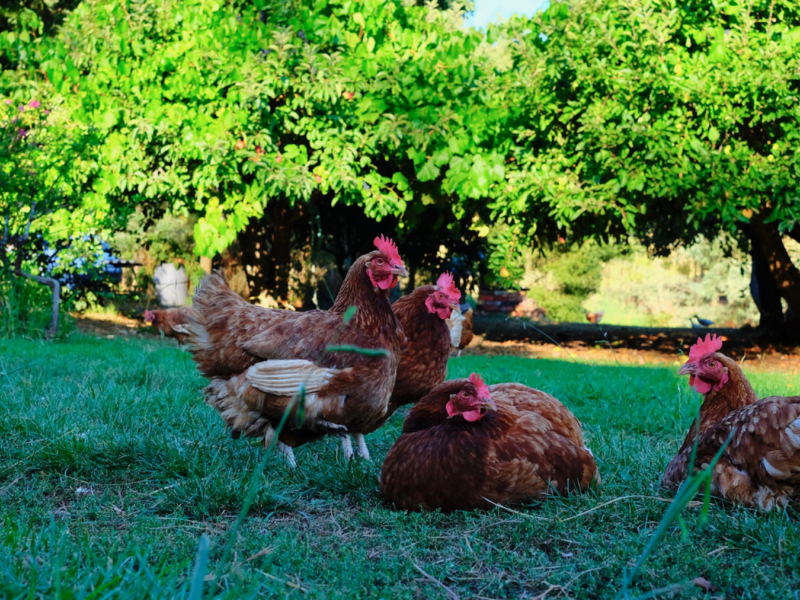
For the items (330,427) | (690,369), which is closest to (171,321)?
(330,427)

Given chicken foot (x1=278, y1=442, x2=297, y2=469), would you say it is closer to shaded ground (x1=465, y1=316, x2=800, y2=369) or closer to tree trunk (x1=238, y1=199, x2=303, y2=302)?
shaded ground (x1=465, y1=316, x2=800, y2=369)

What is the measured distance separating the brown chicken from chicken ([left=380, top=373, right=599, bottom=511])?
843 millimetres

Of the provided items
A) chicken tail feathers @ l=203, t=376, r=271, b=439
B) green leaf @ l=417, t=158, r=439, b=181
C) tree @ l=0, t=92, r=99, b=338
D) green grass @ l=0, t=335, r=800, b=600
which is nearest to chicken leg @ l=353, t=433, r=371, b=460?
green grass @ l=0, t=335, r=800, b=600

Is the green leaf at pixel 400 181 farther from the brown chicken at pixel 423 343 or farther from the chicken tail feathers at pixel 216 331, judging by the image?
the chicken tail feathers at pixel 216 331

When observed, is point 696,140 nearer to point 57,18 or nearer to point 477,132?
point 477,132

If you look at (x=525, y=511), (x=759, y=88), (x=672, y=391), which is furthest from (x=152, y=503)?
(x=759, y=88)

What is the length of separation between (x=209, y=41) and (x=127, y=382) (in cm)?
465

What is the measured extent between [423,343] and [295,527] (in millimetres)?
1670

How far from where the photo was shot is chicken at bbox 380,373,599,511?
269 cm

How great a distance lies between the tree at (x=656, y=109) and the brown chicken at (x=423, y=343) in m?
4.45

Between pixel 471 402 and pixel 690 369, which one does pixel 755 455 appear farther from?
pixel 471 402

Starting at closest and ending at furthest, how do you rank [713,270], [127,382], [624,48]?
[127,382]
[624,48]
[713,270]

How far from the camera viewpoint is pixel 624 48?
316 inches

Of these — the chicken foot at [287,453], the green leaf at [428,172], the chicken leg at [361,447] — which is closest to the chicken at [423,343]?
the chicken leg at [361,447]
